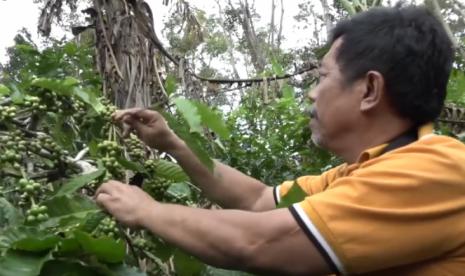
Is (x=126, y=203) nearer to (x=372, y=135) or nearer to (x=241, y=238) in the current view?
(x=241, y=238)

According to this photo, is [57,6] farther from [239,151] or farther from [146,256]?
[146,256]

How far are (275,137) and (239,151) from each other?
0.24 metres

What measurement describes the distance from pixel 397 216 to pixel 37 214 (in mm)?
662

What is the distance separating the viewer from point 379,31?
1.59 m

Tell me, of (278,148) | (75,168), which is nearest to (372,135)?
(75,168)

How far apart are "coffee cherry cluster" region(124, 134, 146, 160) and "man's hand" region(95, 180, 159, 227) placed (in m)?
0.27

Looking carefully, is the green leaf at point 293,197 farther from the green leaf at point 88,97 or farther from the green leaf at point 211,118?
the green leaf at point 88,97

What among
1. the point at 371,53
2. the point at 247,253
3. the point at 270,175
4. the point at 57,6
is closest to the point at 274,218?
the point at 247,253

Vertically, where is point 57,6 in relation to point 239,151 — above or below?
above

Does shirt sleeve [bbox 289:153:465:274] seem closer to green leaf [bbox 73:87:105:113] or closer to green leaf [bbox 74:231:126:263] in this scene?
green leaf [bbox 74:231:126:263]

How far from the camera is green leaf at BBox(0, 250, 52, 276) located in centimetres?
119

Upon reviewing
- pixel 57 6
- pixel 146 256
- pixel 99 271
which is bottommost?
pixel 146 256

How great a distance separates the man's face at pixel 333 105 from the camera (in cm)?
161

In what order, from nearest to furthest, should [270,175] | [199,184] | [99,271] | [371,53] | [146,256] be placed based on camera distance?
[99,271], [371,53], [146,256], [199,184], [270,175]
